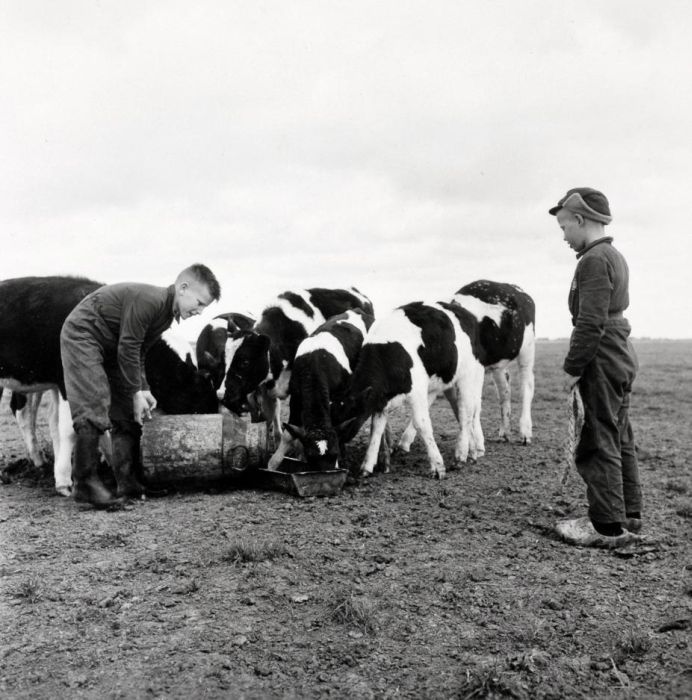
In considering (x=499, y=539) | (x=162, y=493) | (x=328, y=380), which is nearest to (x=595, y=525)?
(x=499, y=539)

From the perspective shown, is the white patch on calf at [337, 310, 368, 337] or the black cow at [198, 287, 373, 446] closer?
the black cow at [198, 287, 373, 446]

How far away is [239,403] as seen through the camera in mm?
9188

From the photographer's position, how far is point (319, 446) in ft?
25.4

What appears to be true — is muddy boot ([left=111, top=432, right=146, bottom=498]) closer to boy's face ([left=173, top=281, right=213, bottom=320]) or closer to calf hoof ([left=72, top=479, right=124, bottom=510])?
calf hoof ([left=72, top=479, right=124, bottom=510])

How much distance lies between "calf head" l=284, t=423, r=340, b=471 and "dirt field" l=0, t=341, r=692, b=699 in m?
0.38

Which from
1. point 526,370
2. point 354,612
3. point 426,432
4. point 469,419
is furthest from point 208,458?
point 526,370

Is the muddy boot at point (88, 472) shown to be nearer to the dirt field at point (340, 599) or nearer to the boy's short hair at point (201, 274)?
the dirt field at point (340, 599)

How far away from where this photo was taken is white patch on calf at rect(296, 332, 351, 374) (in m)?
8.87

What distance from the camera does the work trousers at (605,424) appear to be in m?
5.80

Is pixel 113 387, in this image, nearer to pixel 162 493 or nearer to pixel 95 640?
pixel 162 493

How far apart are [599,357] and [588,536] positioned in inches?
57.8

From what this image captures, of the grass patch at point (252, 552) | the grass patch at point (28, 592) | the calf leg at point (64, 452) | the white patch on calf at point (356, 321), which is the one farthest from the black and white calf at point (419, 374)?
the grass patch at point (28, 592)

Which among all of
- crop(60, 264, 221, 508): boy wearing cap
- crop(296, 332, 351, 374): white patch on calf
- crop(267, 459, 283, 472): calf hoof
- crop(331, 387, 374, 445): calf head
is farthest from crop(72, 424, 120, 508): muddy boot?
crop(296, 332, 351, 374): white patch on calf

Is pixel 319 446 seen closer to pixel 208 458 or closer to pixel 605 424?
pixel 208 458
